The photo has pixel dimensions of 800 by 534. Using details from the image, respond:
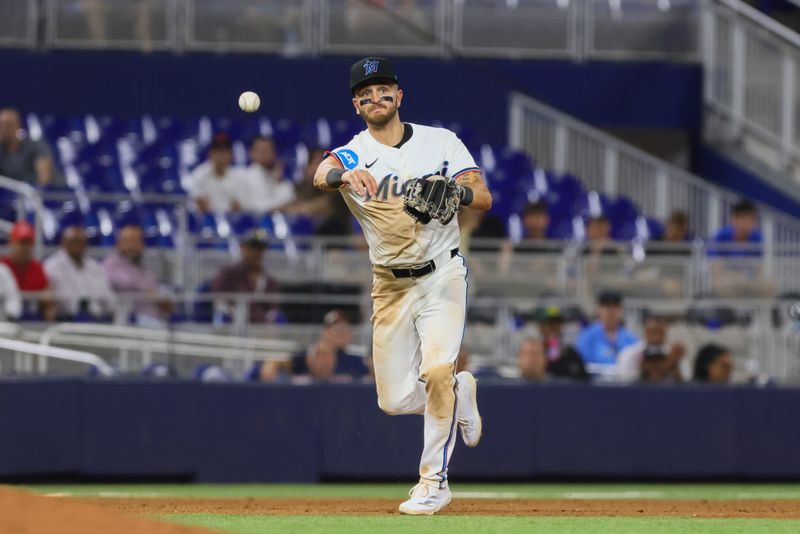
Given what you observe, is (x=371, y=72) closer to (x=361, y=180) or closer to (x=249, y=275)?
(x=361, y=180)

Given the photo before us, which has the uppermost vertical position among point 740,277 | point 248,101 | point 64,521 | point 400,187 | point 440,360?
point 248,101

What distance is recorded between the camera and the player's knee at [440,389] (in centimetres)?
771

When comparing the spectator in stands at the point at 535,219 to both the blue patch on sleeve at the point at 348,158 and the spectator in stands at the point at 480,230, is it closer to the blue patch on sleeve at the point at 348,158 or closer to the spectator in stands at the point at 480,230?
the spectator in stands at the point at 480,230

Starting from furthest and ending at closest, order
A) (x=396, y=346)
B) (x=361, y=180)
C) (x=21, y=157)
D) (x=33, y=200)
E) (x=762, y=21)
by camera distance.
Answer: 1. (x=762, y=21)
2. (x=21, y=157)
3. (x=33, y=200)
4. (x=396, y=346)
5. (x=361, y=180)

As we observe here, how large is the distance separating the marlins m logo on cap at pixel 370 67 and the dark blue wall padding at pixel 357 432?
15.0 feet

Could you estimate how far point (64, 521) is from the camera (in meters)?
6.30

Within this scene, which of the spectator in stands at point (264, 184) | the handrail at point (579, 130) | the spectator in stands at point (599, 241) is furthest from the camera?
the handrail at point (579, 130)

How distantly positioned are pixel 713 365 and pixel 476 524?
5.72m

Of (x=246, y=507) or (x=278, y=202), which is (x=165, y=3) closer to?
(x=278, y=202)

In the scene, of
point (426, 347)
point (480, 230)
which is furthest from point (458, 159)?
point (480, 230)

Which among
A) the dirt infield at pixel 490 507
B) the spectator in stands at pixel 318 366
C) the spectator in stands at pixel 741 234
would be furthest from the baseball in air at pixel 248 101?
the spectator in stands at pixel 741 234

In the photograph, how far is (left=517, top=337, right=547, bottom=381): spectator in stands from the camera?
479 inches

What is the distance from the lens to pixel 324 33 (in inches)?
699

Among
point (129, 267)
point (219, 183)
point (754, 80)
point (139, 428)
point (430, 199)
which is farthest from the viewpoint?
point (754, 80)
